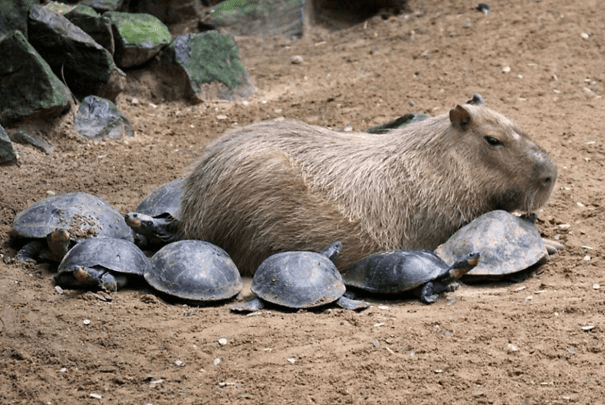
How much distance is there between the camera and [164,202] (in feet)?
22.3

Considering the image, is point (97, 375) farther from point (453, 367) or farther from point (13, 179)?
point (13, 179)

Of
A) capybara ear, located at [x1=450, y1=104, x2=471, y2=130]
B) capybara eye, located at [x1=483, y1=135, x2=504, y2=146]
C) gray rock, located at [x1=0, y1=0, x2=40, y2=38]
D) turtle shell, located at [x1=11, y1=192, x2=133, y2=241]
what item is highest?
gray rock, located at [x1=0, y1=0, x2=40, y2=38]

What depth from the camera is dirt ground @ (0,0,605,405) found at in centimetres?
464

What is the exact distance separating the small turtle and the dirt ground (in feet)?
0.37

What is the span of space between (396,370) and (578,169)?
355 cm

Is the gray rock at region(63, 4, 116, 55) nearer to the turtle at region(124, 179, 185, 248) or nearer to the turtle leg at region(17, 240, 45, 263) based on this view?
the turtle at region(124, 179, 185, 248)

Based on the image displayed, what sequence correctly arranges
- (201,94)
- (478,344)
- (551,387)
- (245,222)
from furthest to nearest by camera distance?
(201,94) → (245,222) → (478,344) → (551,387)

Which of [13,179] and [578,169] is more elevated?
[13,179]

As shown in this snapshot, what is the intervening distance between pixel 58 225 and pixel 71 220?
94 millimetres

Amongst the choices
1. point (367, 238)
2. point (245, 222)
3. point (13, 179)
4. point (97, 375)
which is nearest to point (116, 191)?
point (13, 179)

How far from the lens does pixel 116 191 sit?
7633 millimetres

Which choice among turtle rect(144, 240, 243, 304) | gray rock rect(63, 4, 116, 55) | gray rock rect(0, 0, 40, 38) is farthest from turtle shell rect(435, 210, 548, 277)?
gray rock rect(0, 0, 40, 38)

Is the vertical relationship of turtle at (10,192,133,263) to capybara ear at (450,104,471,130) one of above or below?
below

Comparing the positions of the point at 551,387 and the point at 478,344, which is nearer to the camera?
the point at 551,387
